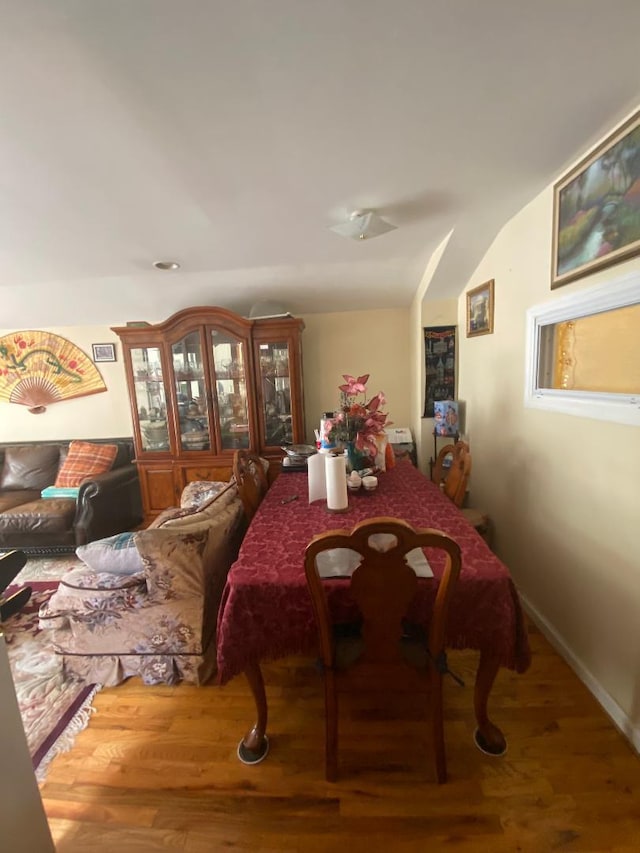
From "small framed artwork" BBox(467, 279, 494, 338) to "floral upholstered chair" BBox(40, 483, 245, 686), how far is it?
210 cm

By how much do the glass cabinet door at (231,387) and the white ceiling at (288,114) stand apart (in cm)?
94

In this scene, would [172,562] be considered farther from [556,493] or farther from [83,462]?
[83,462]

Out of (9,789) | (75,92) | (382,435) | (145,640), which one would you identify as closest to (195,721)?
(145,640)

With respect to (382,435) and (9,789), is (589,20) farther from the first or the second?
(9,789)

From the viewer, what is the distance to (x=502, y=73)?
1.03 m

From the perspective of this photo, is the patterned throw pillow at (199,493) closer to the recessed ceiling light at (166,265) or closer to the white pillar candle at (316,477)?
the white pillar candle at (316,477)

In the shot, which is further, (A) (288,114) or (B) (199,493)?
(B) (199,493)

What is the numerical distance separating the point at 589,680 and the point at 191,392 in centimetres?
329

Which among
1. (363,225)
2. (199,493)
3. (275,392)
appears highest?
(363,225)

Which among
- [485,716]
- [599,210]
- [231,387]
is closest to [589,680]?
[485,716]

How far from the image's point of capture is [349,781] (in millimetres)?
1188

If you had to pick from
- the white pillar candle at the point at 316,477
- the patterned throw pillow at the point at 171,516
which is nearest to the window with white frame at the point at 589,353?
the white pillar candle at the point at 316,477

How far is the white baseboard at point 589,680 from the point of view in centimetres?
127

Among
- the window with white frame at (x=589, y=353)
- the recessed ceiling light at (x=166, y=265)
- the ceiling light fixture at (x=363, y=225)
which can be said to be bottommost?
the window with white frame at (x=589, y=353)
